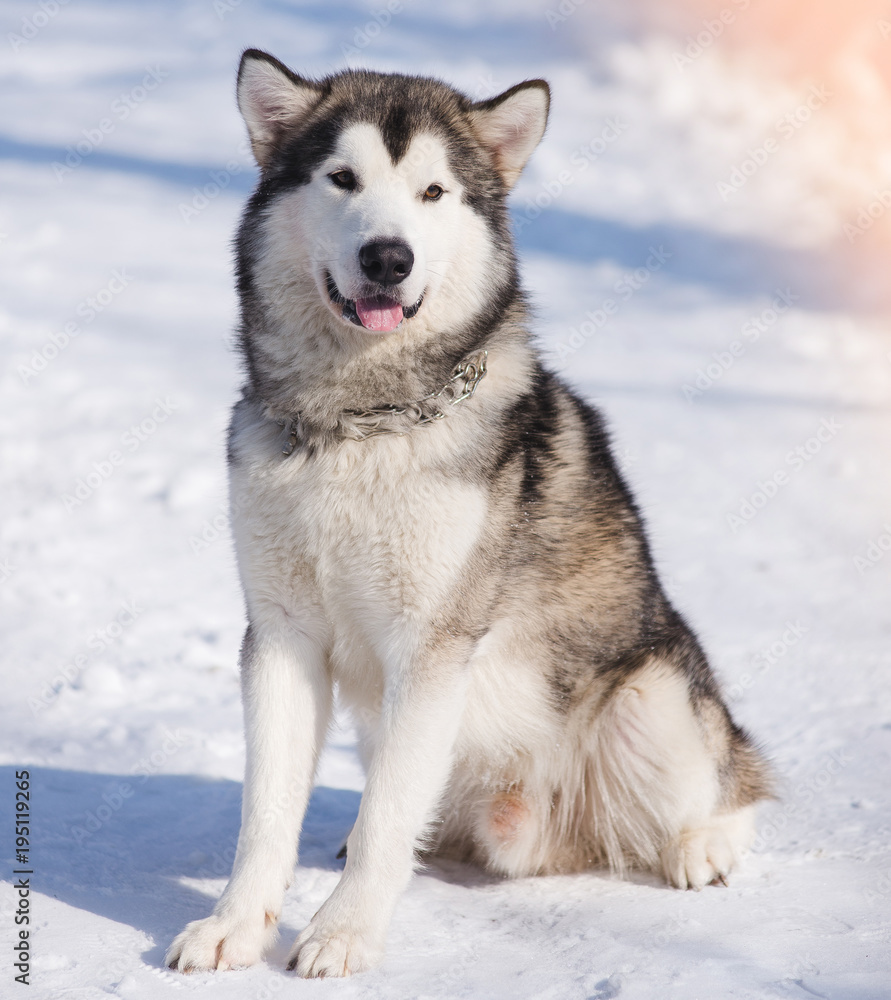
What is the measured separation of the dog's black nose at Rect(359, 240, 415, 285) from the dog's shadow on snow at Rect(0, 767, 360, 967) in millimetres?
1592

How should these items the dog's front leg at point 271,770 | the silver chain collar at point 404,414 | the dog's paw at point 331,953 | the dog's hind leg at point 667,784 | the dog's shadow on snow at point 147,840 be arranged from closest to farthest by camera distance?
the dog's paw at point 331,953
the dog's front leg at point 271,770
the silver chain collar at point 404,414
the dog's shadow on snow at point 147,840
the dog's hind leg at point 667,784

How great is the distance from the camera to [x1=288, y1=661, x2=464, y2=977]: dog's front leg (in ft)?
7.53

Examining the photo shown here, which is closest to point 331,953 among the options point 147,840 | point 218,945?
point 218,945

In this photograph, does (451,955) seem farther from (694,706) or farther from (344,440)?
(344,440)

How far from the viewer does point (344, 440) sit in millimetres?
2436

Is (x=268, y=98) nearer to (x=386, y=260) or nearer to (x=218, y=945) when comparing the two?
(x=386, y=260)

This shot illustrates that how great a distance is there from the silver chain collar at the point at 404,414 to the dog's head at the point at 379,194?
13 cm

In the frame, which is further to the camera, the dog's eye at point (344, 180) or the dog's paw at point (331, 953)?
the dog's eye at point (344, 180)

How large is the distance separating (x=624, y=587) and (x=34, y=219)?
369 inches

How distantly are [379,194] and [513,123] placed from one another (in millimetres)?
525

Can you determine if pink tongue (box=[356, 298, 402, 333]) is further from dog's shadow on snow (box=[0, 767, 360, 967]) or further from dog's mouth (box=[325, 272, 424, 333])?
dog's shadow on snow (box=[0, 767, 360, 967])

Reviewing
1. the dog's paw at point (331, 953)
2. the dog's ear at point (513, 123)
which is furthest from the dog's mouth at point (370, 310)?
the dog's paw at point (331, 953)

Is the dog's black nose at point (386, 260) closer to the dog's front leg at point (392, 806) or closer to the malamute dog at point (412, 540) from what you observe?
the malamute dog at point (412, 540)

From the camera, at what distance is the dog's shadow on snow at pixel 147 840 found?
A: 2562mm
